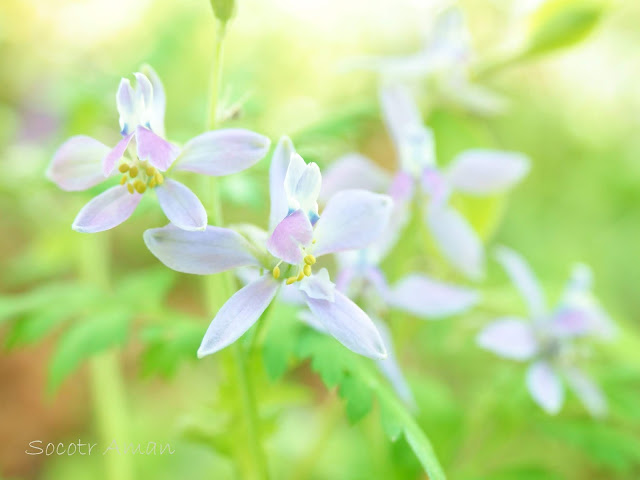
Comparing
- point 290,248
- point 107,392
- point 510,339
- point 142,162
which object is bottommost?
point 107,392

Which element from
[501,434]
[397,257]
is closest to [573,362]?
[501,434]

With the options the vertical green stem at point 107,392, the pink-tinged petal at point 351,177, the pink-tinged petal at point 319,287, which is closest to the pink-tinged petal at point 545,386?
the pink-tinged petal at point 351,177

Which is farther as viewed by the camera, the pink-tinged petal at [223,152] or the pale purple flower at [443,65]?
the pale purple flower at [443,65]

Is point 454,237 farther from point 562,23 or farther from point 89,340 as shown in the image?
point 89,340

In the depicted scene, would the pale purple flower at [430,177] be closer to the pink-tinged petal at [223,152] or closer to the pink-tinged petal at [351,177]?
the pink-tinged petal at [351,177]

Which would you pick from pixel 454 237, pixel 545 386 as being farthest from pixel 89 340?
pixel 545 386
